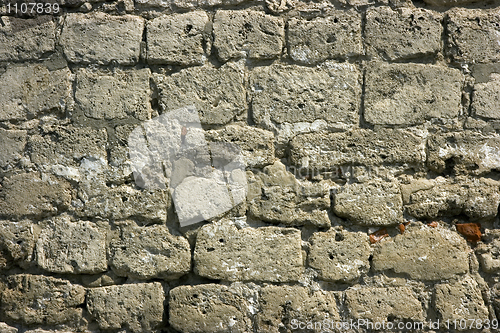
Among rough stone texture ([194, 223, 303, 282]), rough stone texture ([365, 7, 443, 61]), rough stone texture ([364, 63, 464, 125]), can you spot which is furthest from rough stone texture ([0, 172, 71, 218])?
rough stone texture ([365, 7, 443, 61])

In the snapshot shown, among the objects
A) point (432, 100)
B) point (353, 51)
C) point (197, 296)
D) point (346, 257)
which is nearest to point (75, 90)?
point (197, 296)

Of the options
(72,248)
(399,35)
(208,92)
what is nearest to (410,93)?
(399,35)

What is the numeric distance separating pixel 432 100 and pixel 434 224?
2.37ft

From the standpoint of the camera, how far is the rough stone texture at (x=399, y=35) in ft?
8.09

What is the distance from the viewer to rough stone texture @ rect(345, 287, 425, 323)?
A: 7.65 feet

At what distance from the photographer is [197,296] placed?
2.36m

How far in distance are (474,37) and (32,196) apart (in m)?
2.79

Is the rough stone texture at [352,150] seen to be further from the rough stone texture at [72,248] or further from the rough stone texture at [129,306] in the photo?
the rough stone texture at [72,248]

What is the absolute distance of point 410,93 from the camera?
96.6 inches

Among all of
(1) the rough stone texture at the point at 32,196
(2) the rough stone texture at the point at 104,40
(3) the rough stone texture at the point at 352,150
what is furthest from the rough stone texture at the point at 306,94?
(1) the rough stone texture at the point at 32,196

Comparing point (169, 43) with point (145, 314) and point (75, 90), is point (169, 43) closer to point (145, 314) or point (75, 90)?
point (75, 90)

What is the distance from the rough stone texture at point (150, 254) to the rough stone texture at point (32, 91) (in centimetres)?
88

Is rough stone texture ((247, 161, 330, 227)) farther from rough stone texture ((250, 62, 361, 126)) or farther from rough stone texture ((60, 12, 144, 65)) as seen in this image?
rough stone texture ((60, 12, 144, 65))

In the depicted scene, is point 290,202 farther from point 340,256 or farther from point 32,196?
point 32,196
